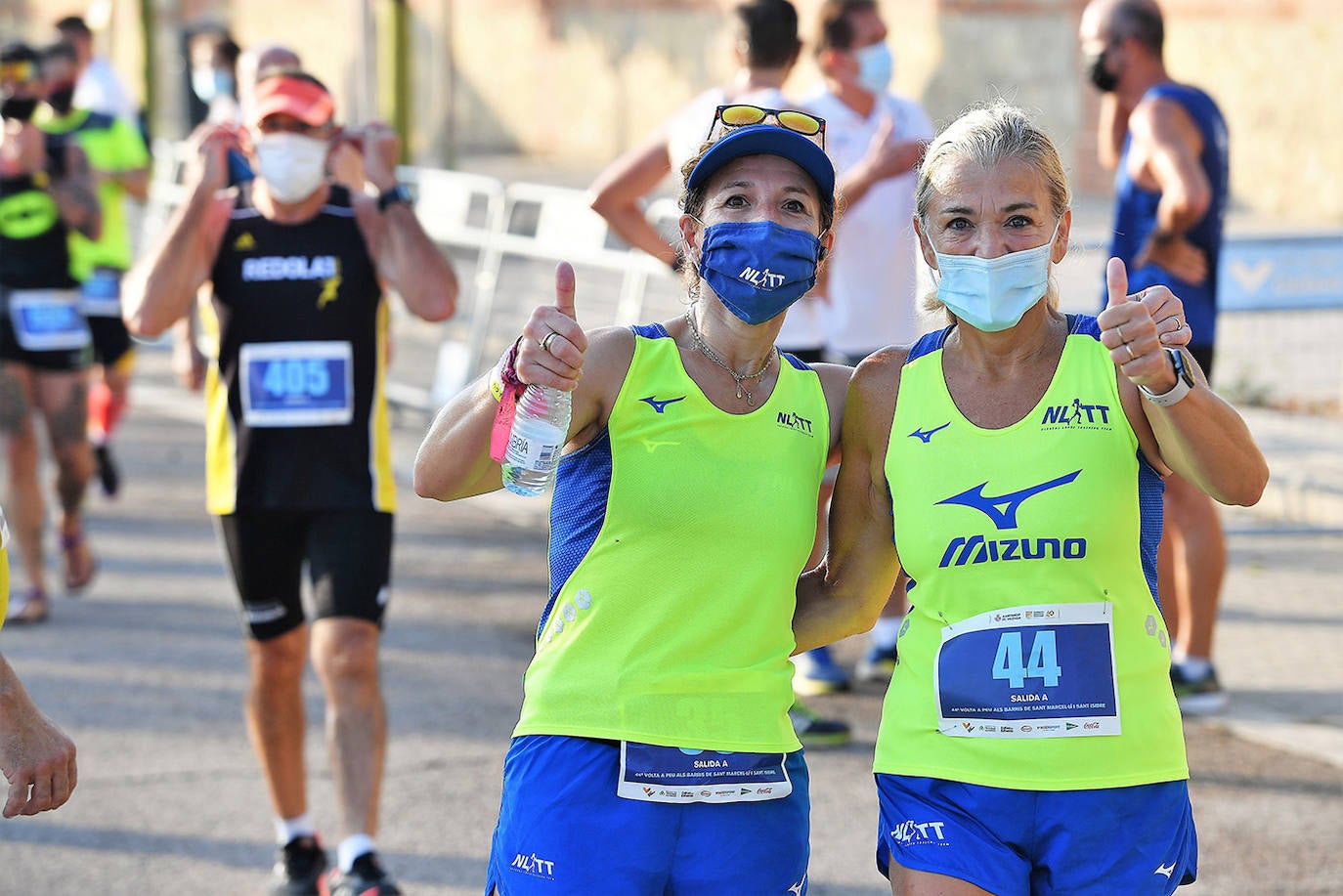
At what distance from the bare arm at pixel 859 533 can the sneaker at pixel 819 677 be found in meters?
→ 3.52

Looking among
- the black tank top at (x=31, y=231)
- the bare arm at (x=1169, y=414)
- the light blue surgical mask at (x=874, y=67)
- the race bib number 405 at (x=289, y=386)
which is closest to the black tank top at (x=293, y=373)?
the race bib number 405 at (x=289, y=386)

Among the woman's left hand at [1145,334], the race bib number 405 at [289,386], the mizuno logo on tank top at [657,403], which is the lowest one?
the race bib number 405 at [289,386]

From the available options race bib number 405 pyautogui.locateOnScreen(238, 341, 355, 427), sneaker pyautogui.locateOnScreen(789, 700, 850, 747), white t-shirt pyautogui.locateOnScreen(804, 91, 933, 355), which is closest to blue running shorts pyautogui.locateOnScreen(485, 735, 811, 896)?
race bib number 405 pyautogui.locateOnScreen(238, 341, 355, 427)

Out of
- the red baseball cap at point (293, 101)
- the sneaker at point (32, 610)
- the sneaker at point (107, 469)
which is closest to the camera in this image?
the red baseball cap at point (293, 101)

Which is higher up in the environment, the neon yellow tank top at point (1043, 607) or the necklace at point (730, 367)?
the necklace at point (730, 367)

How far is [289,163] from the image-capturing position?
5.15m

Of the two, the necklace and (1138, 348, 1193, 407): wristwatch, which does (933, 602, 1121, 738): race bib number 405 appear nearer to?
(1138, 348, 1193, 407): wristwatch

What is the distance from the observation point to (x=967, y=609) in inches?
121

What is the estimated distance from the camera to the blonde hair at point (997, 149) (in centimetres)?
315

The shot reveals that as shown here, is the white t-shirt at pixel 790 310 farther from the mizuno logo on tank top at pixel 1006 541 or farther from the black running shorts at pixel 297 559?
the mizuno logo on tank top at pixel 1006 541

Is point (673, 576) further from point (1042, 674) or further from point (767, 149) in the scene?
point (767, 149)

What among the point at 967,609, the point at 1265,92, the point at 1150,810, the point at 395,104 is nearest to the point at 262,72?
the point at 967,609

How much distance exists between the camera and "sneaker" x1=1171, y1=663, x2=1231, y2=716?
261 inches

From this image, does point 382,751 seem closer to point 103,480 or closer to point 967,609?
point 967,609
